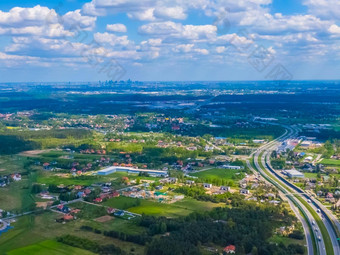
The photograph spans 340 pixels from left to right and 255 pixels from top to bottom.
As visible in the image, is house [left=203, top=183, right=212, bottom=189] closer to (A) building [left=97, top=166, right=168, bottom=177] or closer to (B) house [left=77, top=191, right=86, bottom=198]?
(A) building [left=97, top=166, right=168, bottom=177]

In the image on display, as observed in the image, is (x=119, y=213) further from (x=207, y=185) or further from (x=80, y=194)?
(x=207, y=185)

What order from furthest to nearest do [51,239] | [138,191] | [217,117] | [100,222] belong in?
[217,117] < [138,191] < [100,222] < [51,239]

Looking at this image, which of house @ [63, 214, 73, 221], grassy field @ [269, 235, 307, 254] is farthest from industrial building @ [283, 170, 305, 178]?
house @ [63, 214, 73, 221]

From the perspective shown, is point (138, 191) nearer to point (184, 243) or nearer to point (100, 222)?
point (100, 222)

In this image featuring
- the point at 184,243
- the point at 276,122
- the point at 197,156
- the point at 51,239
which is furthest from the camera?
the point at 276,122

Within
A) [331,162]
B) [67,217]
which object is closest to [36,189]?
[67,217]

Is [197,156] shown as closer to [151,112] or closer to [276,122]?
[276,122]

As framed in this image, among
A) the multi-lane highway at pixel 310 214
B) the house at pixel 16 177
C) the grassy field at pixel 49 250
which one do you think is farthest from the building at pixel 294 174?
the house at pixel 16 177

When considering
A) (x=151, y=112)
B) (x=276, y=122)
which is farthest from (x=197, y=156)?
(x=151, y=112)

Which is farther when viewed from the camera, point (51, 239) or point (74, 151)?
point (74, 151)
